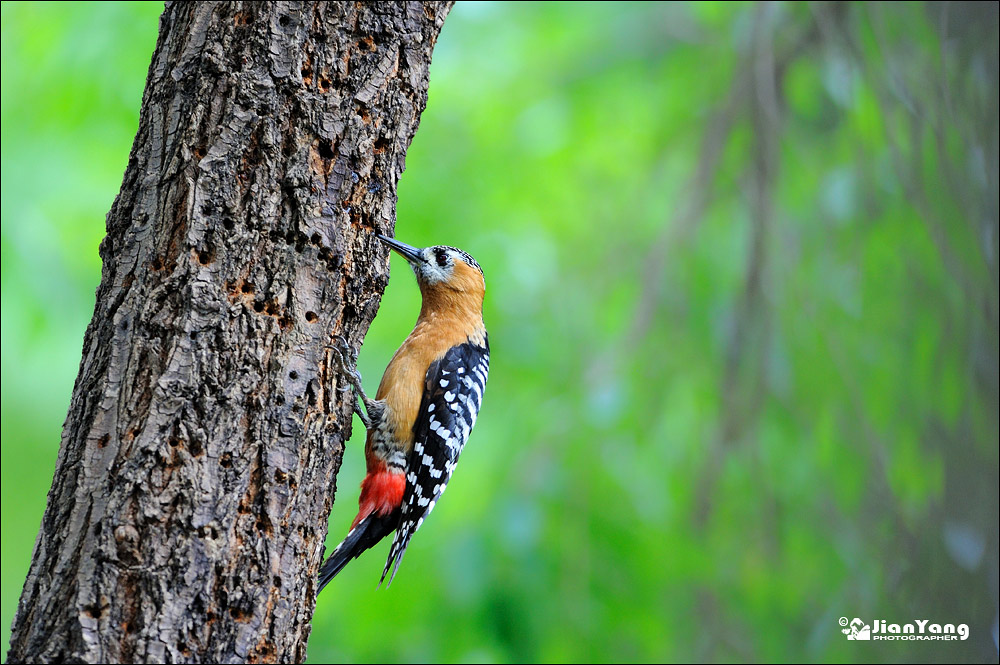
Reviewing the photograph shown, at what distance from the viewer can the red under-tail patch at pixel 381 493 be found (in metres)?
3.19

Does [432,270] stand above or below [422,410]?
above

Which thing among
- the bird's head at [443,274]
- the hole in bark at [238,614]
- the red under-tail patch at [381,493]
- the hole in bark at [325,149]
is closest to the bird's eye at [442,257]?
the bird's head at [443,274]

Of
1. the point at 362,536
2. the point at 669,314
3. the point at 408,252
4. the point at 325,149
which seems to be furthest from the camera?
the point at 669,314

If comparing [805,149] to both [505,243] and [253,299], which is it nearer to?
[505,243]

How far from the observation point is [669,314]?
5.27 m

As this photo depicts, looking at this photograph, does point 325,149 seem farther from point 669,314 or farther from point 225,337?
point 669,314

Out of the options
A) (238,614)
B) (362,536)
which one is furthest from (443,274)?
(238,614)

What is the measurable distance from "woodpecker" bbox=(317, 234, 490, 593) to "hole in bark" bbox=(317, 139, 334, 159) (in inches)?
32.9

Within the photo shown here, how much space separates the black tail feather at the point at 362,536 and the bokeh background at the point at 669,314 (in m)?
1.40

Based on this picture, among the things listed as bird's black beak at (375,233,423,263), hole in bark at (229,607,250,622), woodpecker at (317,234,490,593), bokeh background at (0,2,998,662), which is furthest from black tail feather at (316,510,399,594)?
bokeh background at (0,2,998,662)

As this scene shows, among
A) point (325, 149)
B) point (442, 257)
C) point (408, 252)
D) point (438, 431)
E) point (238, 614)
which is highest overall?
point (442, 257)

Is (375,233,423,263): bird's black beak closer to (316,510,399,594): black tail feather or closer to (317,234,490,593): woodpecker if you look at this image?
(317,234,490,593): woodpecker

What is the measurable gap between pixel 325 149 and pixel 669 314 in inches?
133

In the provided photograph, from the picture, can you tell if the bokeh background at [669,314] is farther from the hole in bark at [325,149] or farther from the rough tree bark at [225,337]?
→ the hole in bark at [325,149]
